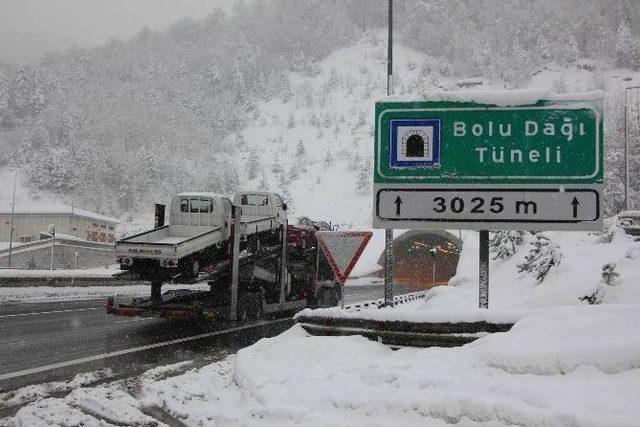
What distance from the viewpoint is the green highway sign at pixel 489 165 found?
7242 mm

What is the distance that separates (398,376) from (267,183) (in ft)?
475

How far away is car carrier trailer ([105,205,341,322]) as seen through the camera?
12.4m

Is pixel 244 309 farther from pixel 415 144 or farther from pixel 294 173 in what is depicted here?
pixel 294 173

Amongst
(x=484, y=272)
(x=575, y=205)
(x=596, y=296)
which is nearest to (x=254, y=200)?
(x=596, y=296)

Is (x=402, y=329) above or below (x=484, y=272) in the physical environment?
below

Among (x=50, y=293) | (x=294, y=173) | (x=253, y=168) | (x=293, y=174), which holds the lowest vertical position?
(x=50, y=293)

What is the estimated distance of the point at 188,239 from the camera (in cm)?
1229

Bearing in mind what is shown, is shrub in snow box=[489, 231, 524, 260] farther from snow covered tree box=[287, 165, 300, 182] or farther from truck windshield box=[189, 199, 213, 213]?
snow covered tree box=[287, 165, 300, 182]

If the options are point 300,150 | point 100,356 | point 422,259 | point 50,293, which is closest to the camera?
point 100,356

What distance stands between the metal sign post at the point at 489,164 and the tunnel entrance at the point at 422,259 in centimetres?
5801

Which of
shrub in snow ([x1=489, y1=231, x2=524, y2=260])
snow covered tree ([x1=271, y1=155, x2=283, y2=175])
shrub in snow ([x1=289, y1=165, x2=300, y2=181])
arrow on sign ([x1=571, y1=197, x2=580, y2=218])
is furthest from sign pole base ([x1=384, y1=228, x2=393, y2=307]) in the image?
snow covered tree ([x1=271, y1=155, x2=283, y2=175])

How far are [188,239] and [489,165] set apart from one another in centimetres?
685

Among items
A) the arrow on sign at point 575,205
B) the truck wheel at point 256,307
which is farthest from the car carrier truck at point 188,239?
the arrow on sign at point 575,205

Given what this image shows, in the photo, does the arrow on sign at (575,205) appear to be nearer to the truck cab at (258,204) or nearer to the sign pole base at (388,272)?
the sign pole base at (388,272)
